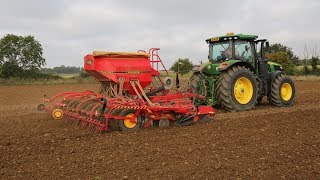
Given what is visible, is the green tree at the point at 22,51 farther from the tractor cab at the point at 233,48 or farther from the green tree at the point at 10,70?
the tractor cab at the point at 233,48

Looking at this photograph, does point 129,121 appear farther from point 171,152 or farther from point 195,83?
point 195,83

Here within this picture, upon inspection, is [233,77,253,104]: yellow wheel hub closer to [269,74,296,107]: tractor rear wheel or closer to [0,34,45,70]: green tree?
[269,74,296,107]: tractor rear wheel

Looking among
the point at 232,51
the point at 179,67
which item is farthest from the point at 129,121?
the point at 232,51

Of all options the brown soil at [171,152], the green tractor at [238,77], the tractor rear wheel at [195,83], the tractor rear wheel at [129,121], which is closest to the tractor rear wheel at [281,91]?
the green tractor at [238,77]

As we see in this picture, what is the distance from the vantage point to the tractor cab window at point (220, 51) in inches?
403

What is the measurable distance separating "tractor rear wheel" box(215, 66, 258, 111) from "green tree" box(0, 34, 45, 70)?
117ft

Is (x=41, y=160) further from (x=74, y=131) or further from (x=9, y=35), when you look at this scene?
(x=9, y=35)

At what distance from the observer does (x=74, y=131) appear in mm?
7293

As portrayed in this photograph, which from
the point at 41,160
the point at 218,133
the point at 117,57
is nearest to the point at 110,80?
the point at 117,57

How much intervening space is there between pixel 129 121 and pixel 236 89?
12.2 feet

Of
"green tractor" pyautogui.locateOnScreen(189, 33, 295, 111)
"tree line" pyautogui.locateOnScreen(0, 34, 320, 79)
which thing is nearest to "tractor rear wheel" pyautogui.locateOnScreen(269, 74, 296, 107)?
"green tractor" pyautogui.locateOnScreen(189, 33, 295, 111)

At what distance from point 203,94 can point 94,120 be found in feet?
12.2

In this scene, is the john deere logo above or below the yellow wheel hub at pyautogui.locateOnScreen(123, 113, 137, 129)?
above

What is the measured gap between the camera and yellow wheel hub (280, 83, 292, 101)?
11.1 m
